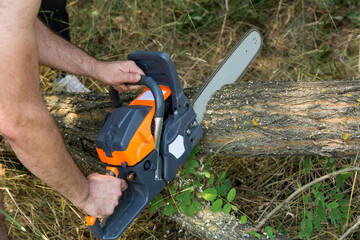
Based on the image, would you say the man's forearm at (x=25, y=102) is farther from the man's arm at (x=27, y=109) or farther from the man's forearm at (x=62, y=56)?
the man's forearm at (x=62, y=56)

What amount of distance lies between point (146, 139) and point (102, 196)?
0.33m

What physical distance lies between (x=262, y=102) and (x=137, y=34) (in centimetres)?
218

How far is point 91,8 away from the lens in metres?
4.34

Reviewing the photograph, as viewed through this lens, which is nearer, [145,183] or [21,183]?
[145,183]

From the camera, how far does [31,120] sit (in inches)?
54.9

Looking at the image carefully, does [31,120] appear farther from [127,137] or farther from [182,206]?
[182,206]

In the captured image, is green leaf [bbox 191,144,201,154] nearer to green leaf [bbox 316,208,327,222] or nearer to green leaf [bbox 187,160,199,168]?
green leaf [bbox 187,160,199,168]

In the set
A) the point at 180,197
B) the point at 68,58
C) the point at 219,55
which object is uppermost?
the point at 68,58

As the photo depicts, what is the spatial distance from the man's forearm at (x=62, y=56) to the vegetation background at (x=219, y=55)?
91cm

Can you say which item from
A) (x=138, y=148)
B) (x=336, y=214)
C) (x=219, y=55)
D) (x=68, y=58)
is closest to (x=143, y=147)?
(x=138, y=148)

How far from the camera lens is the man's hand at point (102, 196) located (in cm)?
170

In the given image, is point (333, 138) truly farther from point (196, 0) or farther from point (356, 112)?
point (196, 0)

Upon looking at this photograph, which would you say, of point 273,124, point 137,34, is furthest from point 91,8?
point 273,124

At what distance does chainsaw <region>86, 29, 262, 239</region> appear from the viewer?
67.7 inches
